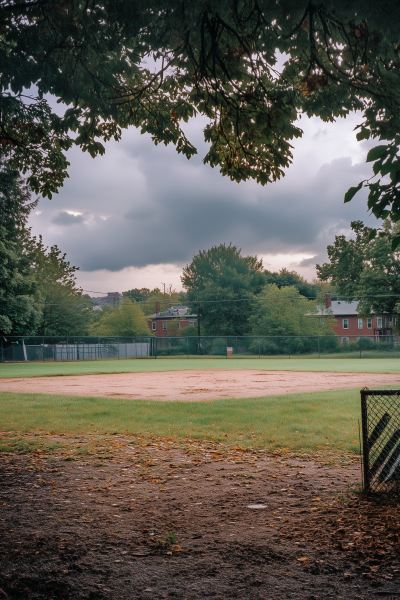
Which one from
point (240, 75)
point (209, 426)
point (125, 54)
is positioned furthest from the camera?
point (209, 426)

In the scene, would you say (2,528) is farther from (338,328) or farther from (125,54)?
(338,328)

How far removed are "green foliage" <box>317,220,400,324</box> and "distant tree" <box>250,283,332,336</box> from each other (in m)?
9.25

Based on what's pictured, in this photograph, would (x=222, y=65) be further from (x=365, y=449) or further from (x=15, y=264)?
(x=15, y=264)

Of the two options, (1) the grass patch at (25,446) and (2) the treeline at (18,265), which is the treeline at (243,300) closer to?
(2) the treeline at (18,265)

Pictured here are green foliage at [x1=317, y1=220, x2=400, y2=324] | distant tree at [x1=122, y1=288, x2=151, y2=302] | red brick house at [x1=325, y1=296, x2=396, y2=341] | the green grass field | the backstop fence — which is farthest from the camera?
distant tree at [x1=122, y1=288, x2=151, y2=302]

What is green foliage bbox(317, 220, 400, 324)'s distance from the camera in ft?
172

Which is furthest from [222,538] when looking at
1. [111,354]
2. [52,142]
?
[111,354]

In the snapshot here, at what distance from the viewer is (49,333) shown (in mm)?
59406

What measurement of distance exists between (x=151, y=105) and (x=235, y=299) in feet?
223

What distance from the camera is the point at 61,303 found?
61.1m

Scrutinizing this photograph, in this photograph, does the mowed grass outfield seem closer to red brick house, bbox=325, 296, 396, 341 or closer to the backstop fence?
the backstop fence

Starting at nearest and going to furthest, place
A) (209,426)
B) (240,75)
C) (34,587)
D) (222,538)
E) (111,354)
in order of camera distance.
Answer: (34,587)
(222,538)
(240,75)
(209,426)
(111,354)

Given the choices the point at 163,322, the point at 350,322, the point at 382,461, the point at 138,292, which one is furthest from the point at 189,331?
the point at 382,461

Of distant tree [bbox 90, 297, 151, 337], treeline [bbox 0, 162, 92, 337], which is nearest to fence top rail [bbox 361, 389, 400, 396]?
treeline [bbox 0, 162, 92, 337]
